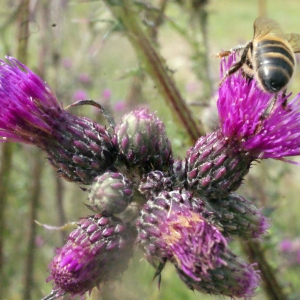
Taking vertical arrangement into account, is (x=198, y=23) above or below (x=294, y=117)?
above

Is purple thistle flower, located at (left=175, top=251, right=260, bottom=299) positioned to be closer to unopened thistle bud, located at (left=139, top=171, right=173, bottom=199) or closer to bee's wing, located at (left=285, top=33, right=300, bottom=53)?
unopened thistle bud, located at (left=139, top=171, right=173, bottom=199)

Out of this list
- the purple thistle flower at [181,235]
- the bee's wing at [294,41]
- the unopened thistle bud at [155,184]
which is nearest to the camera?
the purple thistle flower at [181,235]

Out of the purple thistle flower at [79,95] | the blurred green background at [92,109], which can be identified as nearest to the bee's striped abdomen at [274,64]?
the blurred green background at [92,109]

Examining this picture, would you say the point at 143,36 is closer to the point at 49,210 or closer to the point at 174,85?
the point at 174,85

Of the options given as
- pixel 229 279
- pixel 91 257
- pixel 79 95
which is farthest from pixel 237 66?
pixel 79 95

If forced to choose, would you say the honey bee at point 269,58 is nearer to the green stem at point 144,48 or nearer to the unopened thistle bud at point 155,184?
the green stem at point 144,48

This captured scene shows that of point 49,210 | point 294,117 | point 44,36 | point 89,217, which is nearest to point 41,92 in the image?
point 89,217

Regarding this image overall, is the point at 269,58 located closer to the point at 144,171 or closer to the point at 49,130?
the point at 144,171

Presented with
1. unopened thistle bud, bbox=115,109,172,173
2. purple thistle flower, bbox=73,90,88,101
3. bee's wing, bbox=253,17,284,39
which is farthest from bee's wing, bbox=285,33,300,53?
purple thistle flower, bbox=73,90,88,101
